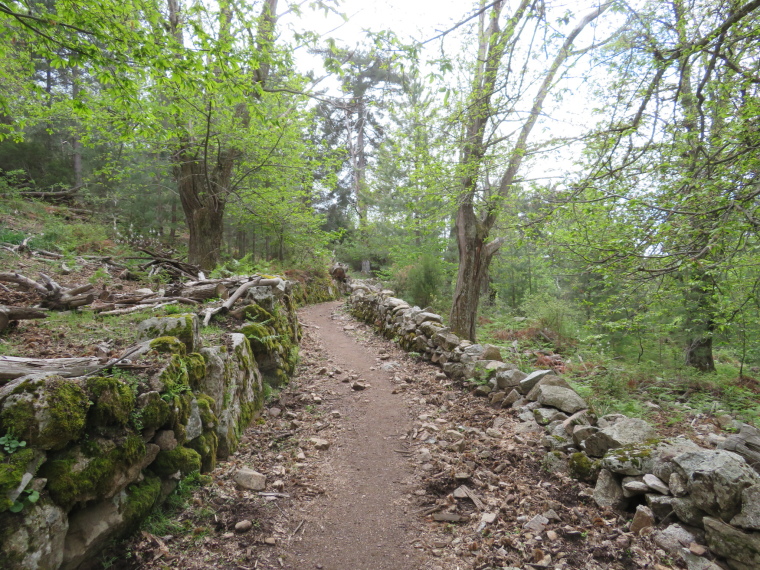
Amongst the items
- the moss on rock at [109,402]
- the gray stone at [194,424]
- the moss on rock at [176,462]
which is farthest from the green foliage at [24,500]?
the gray stone at [194,424]

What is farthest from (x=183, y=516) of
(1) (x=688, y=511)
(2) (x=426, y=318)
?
(2) (x=426, y=318)

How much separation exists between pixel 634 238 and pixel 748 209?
38.8 inches

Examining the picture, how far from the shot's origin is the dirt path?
2.74 m

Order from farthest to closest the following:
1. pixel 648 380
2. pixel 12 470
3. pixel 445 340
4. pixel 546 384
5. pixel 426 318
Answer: pixel 426 318, pixel 445 340, pixel 648 380, pixel 546 384, pixel 12 470

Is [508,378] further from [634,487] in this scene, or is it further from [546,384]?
[634,487]

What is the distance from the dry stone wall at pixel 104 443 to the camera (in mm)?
1775

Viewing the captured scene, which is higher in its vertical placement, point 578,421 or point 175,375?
point 175,375

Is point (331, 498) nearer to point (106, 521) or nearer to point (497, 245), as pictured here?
point (106, 521)

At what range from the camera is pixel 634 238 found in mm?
4207

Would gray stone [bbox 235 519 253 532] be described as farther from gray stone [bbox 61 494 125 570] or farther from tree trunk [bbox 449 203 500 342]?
tree trunk [bbox 449 203 500 342]

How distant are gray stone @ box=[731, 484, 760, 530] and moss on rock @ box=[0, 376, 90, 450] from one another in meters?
4.11

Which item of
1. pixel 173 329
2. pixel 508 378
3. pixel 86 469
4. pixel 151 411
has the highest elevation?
pixel 173 329

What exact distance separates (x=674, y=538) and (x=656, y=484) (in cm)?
37

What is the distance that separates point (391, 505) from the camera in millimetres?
3318
